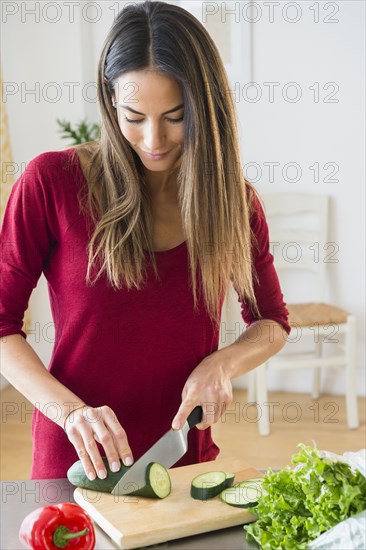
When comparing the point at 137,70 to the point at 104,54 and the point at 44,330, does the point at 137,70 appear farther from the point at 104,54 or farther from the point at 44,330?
the point at 44,330

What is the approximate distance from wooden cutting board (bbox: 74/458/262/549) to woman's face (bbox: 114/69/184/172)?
0.59m

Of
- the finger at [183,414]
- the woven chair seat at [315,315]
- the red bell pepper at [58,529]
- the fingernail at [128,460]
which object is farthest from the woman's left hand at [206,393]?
the woven chair seat at [315,315]

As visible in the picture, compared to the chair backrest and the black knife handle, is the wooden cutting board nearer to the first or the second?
the black knife handle

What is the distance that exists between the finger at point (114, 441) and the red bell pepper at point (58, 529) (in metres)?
0.13

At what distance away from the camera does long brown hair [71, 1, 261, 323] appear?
1359 millimetres

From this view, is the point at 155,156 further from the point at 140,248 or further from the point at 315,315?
the point at 315,315

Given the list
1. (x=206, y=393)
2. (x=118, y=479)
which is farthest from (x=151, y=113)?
(x=118, y=479)

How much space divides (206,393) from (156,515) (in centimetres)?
25

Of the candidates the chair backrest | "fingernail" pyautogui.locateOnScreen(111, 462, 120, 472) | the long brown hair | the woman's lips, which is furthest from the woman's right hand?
the chair backrest

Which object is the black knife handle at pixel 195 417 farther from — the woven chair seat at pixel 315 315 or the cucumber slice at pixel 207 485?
the woven chair seat at pixel 315 315

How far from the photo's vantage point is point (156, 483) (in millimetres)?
1338

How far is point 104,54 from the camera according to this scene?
4.65 ft

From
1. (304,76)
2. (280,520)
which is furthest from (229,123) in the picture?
(304,76)

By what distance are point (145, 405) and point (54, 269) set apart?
0.31 metres
